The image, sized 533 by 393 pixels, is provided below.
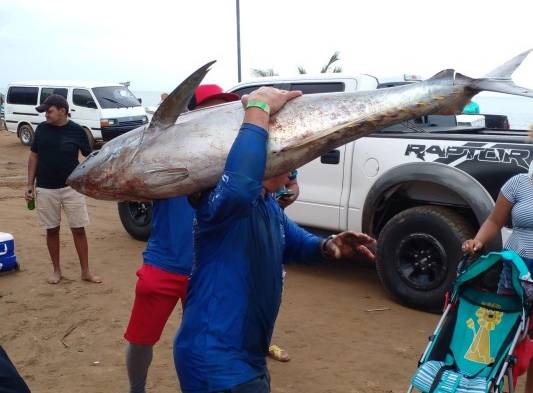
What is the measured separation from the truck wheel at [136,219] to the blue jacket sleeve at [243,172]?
19.8 feet

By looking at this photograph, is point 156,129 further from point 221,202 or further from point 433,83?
point 433,83

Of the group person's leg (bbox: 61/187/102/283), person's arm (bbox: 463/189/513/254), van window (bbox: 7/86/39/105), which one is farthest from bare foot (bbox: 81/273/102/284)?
van window (bbox: 7/86/39/105)

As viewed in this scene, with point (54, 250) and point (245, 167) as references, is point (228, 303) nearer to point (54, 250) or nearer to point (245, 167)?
point (245, 167)

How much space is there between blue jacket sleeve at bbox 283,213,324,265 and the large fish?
67 centimetres

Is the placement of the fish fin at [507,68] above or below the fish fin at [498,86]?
above

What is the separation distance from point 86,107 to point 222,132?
1759cm

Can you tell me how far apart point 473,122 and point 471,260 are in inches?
168

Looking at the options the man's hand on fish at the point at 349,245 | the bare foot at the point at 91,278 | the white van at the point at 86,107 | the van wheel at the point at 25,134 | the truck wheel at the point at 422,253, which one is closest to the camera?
the man's hand on fish at the point at 349,245

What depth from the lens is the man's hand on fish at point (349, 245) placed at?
2275mm

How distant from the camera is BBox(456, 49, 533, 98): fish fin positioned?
5.99 ft

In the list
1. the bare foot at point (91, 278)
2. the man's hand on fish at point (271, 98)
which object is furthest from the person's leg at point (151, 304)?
the bare foot at point (91, 278)

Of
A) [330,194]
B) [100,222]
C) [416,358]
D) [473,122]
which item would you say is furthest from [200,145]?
[100,222]

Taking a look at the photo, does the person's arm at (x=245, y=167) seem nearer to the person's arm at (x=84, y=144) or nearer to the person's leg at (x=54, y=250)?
the person's arm at (x=84, y=144)

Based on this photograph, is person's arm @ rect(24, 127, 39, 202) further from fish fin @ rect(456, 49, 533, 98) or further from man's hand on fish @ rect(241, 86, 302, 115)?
fish fin @ rect(456, 49, 533, 98)
